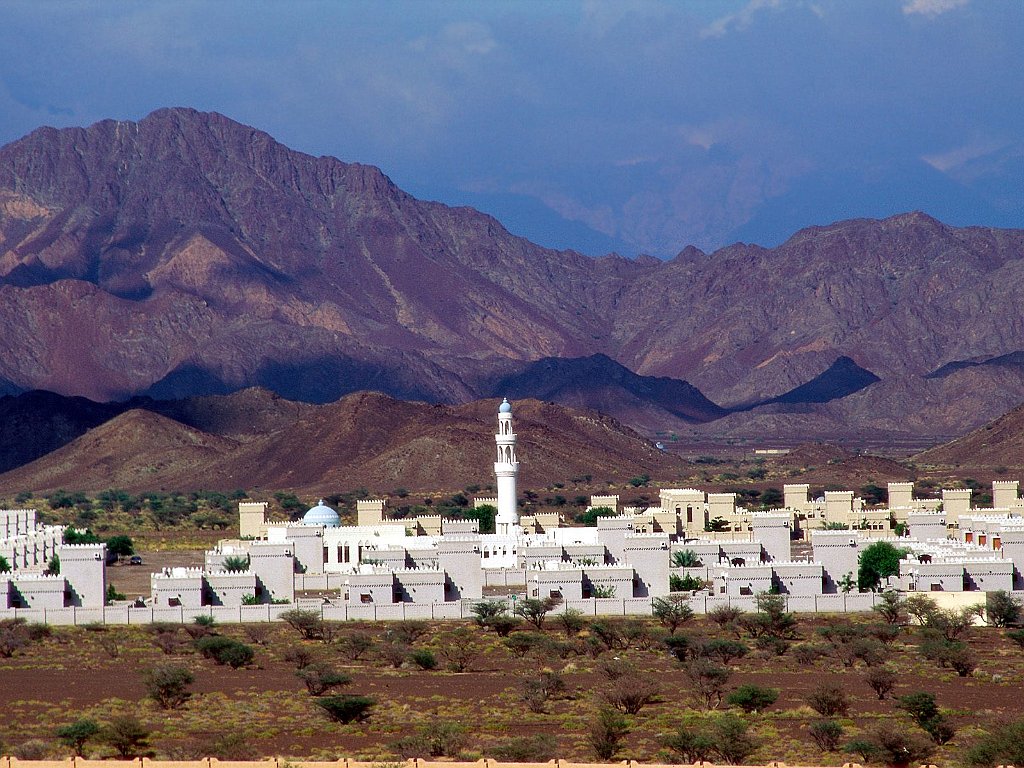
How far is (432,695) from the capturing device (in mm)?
43344

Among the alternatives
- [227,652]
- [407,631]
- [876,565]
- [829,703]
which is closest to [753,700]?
[829,703]

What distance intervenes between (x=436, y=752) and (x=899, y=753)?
28.8 feet

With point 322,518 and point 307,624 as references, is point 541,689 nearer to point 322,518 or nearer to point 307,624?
point 307,624

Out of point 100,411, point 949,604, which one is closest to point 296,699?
point 949,604

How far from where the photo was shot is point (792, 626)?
5500cm

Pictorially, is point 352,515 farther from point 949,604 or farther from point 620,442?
point 620,442

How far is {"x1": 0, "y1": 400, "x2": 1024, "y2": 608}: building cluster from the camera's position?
59.9 m

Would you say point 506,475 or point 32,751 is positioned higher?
point 506,475

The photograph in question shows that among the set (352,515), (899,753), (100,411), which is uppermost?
(100,411)

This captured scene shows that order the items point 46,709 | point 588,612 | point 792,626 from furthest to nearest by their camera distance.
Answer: point 588,612 < point 792,626 < point 46,709

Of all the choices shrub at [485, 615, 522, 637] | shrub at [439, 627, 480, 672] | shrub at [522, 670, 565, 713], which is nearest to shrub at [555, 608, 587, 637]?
shrub at [485, 615, 522, 637]

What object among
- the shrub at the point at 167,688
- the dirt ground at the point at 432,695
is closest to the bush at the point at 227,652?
the dirt ground at the point at 432,695

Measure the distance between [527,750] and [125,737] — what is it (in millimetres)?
8027

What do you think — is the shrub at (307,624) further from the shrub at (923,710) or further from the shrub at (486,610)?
the shrub at (923,710)
